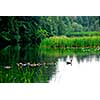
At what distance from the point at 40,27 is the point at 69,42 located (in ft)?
1.49

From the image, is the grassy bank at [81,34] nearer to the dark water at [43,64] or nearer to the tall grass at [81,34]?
the tall grass at [81,34]

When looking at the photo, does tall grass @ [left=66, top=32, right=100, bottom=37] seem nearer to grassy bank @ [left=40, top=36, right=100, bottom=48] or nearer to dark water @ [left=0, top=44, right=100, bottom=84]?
grassy bank @ [left=40, top=36, right=100, bottom=48]

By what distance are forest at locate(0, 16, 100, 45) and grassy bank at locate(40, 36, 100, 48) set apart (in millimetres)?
56

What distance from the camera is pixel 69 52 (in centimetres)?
592

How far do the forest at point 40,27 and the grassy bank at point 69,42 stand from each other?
56 mm

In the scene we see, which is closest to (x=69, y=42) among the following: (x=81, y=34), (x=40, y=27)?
(x=81, y=34)

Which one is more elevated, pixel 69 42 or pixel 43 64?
pixel 69 42

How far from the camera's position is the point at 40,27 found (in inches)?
233

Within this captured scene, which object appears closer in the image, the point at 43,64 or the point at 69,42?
the point at 43,64

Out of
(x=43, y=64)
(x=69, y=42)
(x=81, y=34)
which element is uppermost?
(x=81, y=34)

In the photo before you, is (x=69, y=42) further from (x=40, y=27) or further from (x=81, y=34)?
(x=40, y=27)

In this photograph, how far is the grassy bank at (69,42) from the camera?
591 cm
